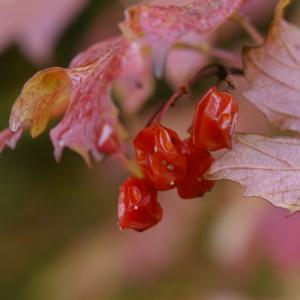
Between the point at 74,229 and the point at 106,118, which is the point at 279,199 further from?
the point at 74,229

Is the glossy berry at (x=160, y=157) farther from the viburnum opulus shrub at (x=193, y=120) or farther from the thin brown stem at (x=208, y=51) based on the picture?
the thin brown stem at (x=208, y=51)

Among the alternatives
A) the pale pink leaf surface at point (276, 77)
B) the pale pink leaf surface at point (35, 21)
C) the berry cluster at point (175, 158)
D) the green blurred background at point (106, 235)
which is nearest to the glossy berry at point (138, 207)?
the berry cluster at point (175, 158)

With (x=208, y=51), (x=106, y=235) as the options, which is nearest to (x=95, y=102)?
(x=208, y=51)

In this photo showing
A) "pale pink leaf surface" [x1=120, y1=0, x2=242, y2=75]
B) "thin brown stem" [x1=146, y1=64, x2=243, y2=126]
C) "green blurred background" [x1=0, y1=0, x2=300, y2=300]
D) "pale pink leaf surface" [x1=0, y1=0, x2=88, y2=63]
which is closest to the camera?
"pale pink leaf surface" [x1=120, y1=0, x2=242, y2=75]

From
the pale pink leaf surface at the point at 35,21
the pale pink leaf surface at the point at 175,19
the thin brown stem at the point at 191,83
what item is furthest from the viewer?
the pale pink leaf surface at the point at 35,21

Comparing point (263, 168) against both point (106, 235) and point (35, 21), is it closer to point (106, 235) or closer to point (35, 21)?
point (35, 21)

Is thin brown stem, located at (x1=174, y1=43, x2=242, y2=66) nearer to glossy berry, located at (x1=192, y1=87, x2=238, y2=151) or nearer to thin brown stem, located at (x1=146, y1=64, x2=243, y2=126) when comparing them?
thin brown stem, located at (x1=146, y1=64, x2=243, y2=126)

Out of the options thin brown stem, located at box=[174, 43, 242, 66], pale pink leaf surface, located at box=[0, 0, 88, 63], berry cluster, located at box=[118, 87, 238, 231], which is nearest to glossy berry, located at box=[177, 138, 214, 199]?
berry cluster, located at box=[118, 87, 238, 231]
